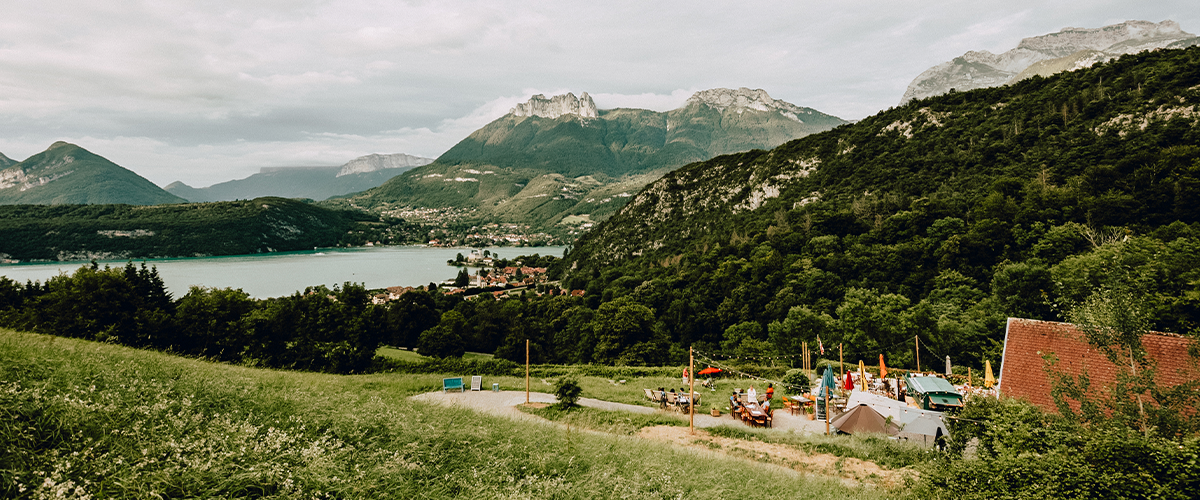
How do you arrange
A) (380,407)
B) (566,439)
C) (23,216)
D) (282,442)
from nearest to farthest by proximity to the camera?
(282,442) < (380,407) < (566,439) < (23,216)

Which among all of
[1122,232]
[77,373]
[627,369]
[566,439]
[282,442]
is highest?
[1122,232]

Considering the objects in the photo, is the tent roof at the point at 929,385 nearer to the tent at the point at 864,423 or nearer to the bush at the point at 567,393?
the tent at the point at 864,423

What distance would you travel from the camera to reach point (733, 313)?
129 ft

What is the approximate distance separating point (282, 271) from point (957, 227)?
120 m

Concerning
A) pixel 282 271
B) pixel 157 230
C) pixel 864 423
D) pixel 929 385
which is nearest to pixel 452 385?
pixel 864 423

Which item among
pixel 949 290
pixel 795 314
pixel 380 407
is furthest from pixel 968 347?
pixel 380 407

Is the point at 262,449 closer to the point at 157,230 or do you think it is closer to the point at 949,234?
the point at 949,234

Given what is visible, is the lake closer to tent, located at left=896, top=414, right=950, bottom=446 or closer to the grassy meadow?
the grassy meadow

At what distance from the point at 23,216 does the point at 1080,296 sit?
21084 cm

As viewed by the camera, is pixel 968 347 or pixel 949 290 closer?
pixel 968 347

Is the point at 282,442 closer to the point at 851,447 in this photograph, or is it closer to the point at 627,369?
the point at 851,447

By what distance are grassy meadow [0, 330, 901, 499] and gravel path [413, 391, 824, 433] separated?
21.9 feet

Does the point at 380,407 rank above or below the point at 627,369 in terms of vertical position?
Answer: above

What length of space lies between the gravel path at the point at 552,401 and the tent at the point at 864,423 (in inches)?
Answer: 39.7
